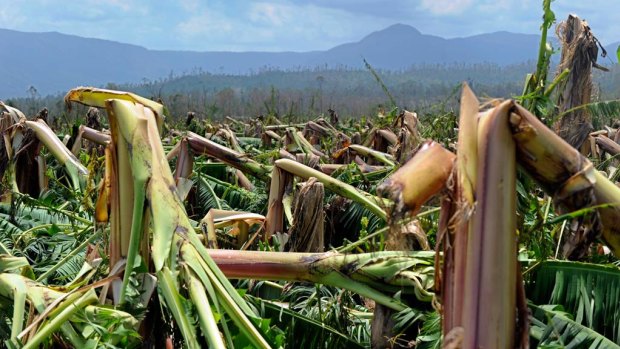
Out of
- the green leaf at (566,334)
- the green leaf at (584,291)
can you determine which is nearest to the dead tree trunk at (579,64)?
the green leaf at (584,291)

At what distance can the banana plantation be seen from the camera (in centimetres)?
109

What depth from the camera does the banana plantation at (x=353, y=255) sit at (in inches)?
42.9

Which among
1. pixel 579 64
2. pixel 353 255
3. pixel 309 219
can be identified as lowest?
pixel 309 219

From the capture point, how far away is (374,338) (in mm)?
2193

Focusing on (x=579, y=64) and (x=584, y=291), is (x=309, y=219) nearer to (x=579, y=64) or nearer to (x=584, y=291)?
(x=584, y=291)

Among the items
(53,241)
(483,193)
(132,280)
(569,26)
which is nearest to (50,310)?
(132,280)

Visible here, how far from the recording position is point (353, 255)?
2166 mm

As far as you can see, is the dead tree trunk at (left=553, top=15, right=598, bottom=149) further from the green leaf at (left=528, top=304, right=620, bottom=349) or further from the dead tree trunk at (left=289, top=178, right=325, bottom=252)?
the green leaf at (left=528, top=304, right=620, bottom=349)

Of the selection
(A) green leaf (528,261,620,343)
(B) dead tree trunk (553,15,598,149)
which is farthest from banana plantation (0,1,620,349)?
(B) dead tree trunk (553,15,598,149)

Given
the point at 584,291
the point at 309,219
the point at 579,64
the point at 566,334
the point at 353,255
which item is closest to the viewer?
the point at 566,334

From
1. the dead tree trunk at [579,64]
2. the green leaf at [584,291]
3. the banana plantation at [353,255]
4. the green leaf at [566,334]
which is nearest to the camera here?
the banana plantation at [353,255]

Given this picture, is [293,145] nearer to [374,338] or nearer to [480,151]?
[374,338]

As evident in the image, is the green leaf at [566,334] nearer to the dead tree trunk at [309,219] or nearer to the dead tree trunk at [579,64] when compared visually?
the dead tree trunk at [309,219]

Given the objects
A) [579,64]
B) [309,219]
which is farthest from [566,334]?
[579,64]
